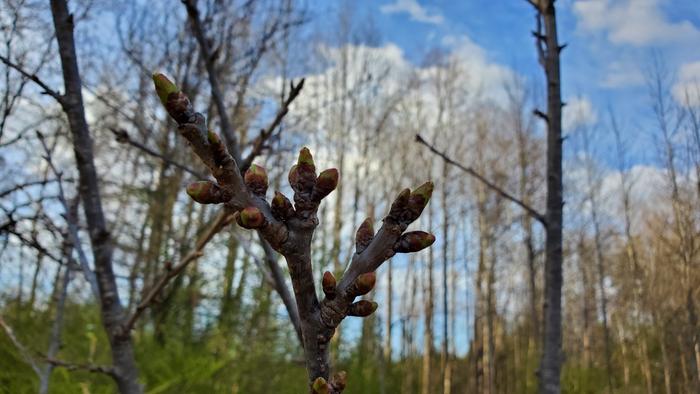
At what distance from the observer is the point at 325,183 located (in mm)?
609

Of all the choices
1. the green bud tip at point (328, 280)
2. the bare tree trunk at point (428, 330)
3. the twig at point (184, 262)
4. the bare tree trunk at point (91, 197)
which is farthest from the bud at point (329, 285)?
the bare tree trunk at point (428, 330)

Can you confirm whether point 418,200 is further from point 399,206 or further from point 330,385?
point 330,385

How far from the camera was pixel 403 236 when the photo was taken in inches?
25.7

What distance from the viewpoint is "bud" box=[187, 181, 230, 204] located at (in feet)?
1.86

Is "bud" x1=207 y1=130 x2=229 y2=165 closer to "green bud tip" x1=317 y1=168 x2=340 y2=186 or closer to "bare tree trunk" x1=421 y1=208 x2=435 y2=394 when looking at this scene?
"green bud tip" x1=317 y1=168 x2=340 y2=186

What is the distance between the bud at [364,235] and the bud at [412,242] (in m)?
0.06

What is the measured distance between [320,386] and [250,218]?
7.3 inches

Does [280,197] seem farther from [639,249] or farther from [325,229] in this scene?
[639,249]

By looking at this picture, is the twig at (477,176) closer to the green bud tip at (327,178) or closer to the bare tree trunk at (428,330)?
the green bud tip at (327,178)

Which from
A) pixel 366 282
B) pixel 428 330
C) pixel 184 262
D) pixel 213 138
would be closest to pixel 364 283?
pixel 366 282

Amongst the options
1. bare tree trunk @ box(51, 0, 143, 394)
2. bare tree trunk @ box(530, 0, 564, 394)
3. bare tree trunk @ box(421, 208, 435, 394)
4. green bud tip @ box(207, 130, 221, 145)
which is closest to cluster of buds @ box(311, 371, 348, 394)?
green bud tip @ box(207, 130, 221, 145)

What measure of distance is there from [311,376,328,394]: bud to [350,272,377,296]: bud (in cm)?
9

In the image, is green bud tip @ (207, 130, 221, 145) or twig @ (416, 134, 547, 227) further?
twig @ (416, 134, 547, 227)

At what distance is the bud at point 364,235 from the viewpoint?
2.30 feet
